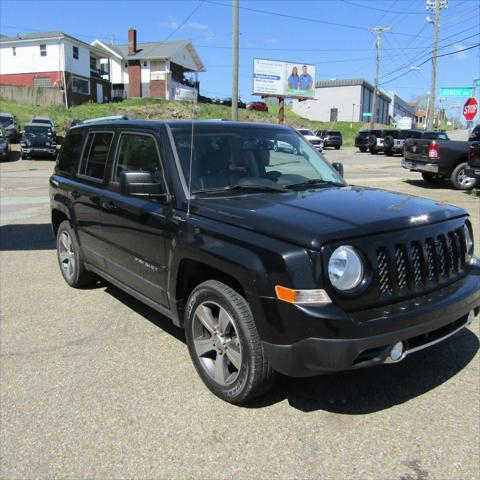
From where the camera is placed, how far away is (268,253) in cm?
294

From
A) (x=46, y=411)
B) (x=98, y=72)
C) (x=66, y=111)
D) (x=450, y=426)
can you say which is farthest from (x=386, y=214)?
(x=98, y=72)

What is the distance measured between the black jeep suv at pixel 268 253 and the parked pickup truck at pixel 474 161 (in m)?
9.45

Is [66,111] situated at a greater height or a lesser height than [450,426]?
greater

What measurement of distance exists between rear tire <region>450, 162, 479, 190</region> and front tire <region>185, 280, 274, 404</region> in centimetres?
1322

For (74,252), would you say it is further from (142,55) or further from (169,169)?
(142,55)

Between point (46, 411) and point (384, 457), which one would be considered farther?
point (46, 411)

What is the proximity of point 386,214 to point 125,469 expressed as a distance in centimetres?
214

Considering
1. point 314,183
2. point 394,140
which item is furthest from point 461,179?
point 394,140

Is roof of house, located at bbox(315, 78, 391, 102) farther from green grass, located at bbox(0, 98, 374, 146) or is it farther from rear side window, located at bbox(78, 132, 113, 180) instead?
rear side window, located at bbox(78, 132, 113, 180)

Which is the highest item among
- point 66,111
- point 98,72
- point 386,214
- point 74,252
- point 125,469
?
point 98,72

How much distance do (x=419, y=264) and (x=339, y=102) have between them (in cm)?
8990

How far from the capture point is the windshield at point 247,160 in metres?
3.94

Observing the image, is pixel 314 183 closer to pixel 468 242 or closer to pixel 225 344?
pixel 468 242

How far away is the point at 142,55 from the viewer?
5797 cm
